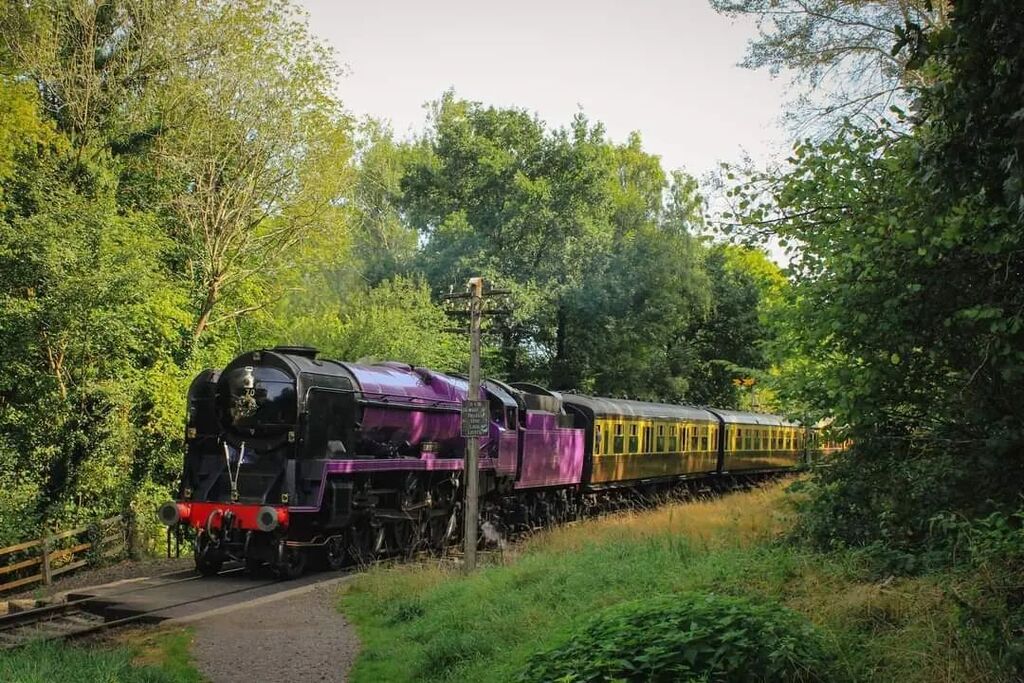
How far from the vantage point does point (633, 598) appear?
30.3 ft

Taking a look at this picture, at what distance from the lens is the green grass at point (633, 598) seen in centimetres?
655

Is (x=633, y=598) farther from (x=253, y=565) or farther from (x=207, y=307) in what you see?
(x=207, y=307)

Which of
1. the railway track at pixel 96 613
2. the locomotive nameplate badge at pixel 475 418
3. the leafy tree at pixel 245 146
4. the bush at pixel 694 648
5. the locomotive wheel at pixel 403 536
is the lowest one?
the railway track at pixel 96 613

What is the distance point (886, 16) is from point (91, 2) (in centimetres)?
1784

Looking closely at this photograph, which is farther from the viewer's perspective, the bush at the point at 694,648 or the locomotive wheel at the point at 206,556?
the locomotive wheel at the point at 206,556

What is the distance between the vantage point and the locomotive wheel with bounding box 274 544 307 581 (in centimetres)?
1402

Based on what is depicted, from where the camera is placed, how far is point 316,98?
24906 mm

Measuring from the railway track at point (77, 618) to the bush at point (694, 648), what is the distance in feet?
20.7

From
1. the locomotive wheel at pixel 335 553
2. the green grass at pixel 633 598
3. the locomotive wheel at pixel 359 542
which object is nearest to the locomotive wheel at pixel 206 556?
the locomotive wheel at pixel 335 553

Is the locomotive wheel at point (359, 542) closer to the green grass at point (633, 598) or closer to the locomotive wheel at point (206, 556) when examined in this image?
the green grass at point (633, 598)

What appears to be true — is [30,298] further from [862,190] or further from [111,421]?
[862,190]

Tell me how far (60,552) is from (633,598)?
1247cm

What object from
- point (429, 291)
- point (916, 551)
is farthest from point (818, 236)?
point (429, 291)

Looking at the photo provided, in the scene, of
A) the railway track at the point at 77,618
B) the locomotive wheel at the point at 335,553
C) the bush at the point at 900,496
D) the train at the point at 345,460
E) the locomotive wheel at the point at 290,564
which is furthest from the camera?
the locomotive wheel at the point at 335,553
